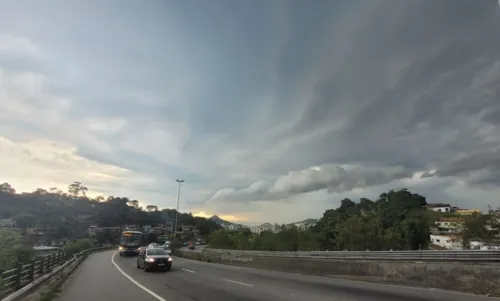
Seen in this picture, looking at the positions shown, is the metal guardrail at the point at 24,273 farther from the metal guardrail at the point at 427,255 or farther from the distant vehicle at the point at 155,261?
the metal guardrail at the point at 427,255

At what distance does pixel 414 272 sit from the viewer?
54.5 feet

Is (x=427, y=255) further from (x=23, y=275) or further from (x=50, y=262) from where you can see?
(x=50, y=262)

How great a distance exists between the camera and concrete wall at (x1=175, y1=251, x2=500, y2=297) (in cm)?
1348

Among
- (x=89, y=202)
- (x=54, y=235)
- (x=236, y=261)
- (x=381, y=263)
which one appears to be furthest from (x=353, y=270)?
(x=89, y=202)

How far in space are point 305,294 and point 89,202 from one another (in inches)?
7368

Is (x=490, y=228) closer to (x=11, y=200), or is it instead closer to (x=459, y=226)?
(x=459, y=226)

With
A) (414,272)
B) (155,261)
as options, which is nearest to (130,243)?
(155,261)

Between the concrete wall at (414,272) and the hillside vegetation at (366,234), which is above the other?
the hillside vegetation at (366,234)

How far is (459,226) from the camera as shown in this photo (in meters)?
32.8

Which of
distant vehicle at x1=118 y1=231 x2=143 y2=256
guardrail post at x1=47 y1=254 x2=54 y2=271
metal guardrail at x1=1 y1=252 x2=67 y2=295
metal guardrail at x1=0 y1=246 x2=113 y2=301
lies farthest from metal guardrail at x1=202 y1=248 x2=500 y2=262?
distant vehicle at x1=118 y1=231 x2=143 y2=256

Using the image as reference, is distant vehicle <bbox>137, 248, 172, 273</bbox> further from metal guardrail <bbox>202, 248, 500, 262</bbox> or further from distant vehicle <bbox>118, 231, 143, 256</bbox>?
distant vehicle <bbox>118, 231, 143, 256</bbox>

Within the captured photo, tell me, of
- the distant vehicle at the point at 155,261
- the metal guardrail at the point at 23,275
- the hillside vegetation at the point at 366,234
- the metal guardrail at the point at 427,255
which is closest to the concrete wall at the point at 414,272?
the metal guardrail at the point at 427,255

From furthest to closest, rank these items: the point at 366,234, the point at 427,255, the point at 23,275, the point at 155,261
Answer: the point at 366,234
the point at 155,261
the point at 427,255
the point at 23,275

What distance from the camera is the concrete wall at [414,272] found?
13.5 meters
